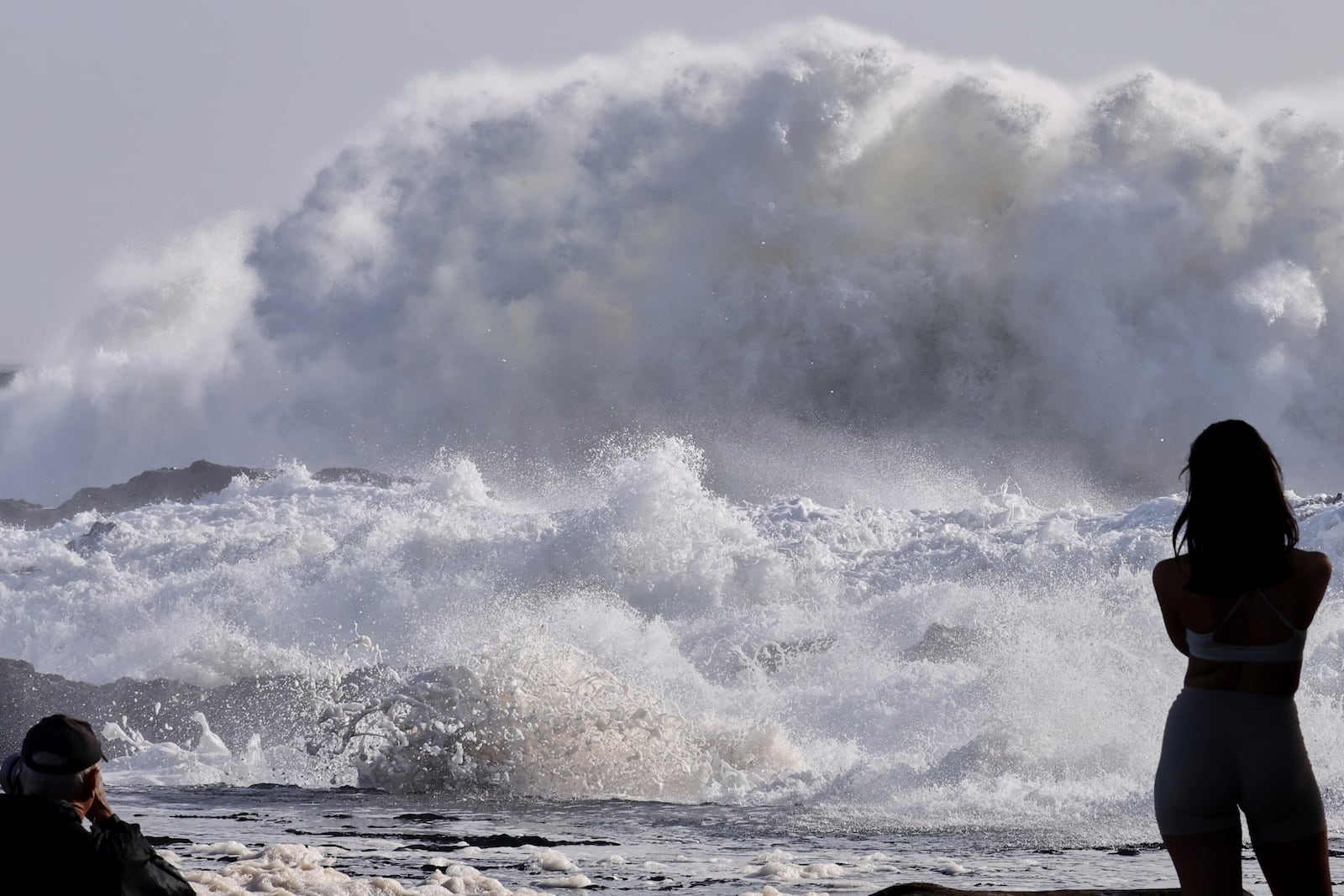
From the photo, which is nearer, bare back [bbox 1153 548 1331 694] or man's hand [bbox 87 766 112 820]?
bare back [bbox 1153 548 1331 694]

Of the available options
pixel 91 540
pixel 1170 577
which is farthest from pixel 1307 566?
pixel 91 540

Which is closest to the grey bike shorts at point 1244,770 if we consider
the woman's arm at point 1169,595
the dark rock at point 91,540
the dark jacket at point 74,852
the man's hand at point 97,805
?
the woman's arm at point 1169,595

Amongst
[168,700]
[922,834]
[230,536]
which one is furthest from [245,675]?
[922,834]

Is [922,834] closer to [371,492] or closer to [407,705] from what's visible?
[407,705]

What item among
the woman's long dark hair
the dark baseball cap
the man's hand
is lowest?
the man's hand

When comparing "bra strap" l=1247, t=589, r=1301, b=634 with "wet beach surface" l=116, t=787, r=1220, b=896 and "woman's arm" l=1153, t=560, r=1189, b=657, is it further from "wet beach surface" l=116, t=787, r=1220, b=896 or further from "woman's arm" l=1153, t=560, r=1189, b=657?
"wet beach surface" l=116, t=787, r=1220, b=896

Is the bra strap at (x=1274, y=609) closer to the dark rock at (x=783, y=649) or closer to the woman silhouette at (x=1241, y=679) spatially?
the woman silhouette at (x=1241, y=679)

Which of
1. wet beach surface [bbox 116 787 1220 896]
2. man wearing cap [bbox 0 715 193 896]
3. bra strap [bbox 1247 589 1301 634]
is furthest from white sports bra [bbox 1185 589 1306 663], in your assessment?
wet beach surface [bbox 116 787 1220 896]

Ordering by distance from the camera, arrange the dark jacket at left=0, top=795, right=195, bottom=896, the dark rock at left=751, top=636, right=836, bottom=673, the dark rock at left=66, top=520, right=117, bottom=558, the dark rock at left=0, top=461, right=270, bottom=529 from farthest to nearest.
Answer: the dark rock at left=0, top=461, right=270, bottom=529
the dark rock at left=66, top=520, right=117, bottom=558
the dark rock at left=751, top=636, right=836, bottom=673
the dark jacket at left=0, top=795, right=195, bottom=896

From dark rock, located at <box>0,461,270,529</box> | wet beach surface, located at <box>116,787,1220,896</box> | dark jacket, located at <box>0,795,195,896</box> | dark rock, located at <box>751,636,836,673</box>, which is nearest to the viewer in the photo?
dark jacket, located at <box>0,795,195,896</box>

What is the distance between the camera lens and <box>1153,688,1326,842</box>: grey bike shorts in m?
3.28

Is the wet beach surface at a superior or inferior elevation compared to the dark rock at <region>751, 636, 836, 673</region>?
inferior

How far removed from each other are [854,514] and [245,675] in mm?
11546

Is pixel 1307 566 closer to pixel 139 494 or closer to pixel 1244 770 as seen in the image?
pixel 1244 770
